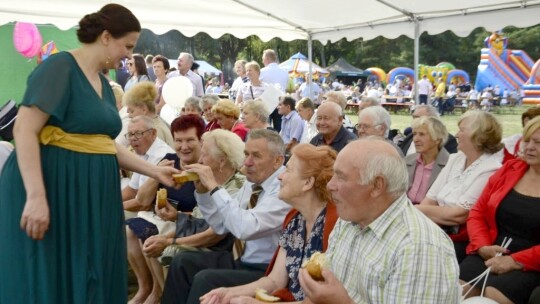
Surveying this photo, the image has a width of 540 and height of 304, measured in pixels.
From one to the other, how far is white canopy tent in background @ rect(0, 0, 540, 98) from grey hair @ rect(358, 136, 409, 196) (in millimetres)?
4668

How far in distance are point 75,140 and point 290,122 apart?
568 cm

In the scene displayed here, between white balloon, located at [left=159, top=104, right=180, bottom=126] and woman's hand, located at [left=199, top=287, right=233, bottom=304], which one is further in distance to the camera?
white balloon, located at [left=159, top=104, right=180, bottom=126]

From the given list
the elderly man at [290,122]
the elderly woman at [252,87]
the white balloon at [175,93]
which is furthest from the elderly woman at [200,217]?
the elderly woman at [252,87]

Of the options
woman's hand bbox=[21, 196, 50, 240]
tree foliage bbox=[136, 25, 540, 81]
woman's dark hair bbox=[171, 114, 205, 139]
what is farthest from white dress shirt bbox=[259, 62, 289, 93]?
tree foliage bbox=[136, 25, 540, 81]

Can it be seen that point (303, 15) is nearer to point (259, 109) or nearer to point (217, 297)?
point (259, 109)

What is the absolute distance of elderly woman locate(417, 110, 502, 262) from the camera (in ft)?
12.1

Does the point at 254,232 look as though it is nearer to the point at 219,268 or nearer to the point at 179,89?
the point at 219,268

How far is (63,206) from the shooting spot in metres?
2.53

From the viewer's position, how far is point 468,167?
149 inches

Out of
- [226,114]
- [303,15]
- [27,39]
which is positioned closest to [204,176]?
[226,114]

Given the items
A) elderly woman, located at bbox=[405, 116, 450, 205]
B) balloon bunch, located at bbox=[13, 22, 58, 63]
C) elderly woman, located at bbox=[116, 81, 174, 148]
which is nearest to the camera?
elderly woman, located at bbox=[405, 116, 450, 205]

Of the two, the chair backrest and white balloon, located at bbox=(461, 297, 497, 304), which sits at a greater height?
the chair backrest

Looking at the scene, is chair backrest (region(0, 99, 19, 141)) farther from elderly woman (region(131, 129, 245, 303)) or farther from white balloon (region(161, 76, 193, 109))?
elderly woman (region(131, 129, 245, 303))

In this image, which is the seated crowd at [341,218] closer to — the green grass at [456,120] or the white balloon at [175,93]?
the white balloon at [175,93]
